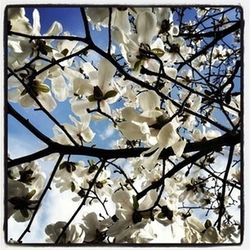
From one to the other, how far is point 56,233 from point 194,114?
0.99ft

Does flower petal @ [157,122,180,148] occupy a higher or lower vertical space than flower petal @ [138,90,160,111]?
lower

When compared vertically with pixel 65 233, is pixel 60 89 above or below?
above

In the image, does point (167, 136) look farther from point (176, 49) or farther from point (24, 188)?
point (24, 188)

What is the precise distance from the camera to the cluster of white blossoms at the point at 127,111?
1.00m

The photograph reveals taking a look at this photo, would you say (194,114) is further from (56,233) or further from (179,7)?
(56,233)

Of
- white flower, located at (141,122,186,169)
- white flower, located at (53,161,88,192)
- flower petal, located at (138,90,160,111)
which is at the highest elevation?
flower petal, located at (138,90,160,111)

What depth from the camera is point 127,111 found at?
38.9 inches

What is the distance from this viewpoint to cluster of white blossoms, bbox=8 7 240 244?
3.28ft

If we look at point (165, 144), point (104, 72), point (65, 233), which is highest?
point (104, 72)

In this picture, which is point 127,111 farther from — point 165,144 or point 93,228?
point 93,228

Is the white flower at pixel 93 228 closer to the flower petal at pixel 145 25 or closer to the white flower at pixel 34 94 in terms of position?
the white flower at pixel 34 94

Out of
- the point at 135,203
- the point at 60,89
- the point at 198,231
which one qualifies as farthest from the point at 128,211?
the point at 60,89

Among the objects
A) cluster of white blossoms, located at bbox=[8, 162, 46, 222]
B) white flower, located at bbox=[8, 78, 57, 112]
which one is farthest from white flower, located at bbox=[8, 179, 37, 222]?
white flower, located at bbox=[8, 78, 57, 112]

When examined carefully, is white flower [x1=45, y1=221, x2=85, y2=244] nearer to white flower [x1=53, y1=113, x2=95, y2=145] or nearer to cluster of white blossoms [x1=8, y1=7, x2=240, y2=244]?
cluster of white blossoms [x1=8, y1=7, x2=240, y2=244]
